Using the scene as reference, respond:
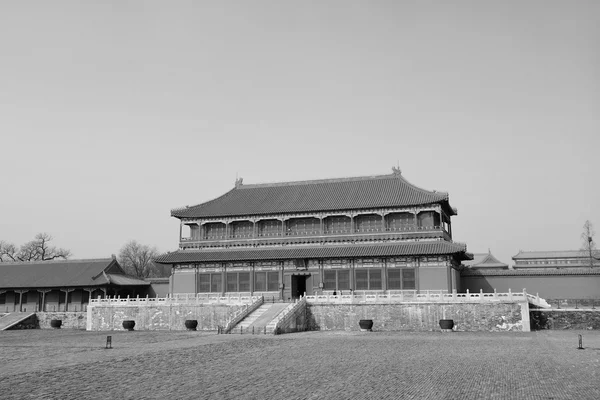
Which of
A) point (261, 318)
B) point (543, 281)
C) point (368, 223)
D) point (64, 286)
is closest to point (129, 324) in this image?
point (261, 318)

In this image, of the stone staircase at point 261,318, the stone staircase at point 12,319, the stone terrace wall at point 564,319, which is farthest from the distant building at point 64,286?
the stone terrace wall at point 564,319

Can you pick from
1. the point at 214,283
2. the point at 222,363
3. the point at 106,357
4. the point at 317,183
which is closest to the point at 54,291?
the point at 214,283

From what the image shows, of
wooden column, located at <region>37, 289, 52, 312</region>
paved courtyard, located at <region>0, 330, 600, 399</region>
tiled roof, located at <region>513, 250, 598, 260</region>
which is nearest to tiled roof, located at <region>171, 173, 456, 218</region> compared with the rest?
wooden column, located at <region>37, 289, 52, 312</region>

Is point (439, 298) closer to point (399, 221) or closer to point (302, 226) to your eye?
point (399, 221)

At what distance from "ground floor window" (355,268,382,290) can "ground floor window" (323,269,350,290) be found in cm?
92

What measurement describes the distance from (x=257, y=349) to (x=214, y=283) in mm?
26210

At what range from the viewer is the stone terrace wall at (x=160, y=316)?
138 ft

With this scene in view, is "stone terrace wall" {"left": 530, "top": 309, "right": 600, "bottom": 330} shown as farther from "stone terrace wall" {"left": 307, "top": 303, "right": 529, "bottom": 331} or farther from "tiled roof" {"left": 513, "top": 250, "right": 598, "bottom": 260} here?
"tiled roof" {"left": 513, "top": 250, "right": 598, "bottom": 260}

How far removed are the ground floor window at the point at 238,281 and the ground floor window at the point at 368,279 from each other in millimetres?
9867

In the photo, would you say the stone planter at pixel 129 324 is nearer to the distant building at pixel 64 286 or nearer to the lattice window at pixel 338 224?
the distant building at pixel 64 286

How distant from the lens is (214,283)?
5066cm

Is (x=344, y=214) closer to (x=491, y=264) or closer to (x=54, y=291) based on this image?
(x=54, y=291)

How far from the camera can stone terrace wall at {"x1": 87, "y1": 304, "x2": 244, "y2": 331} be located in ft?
138

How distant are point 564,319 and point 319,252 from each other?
19.2m
